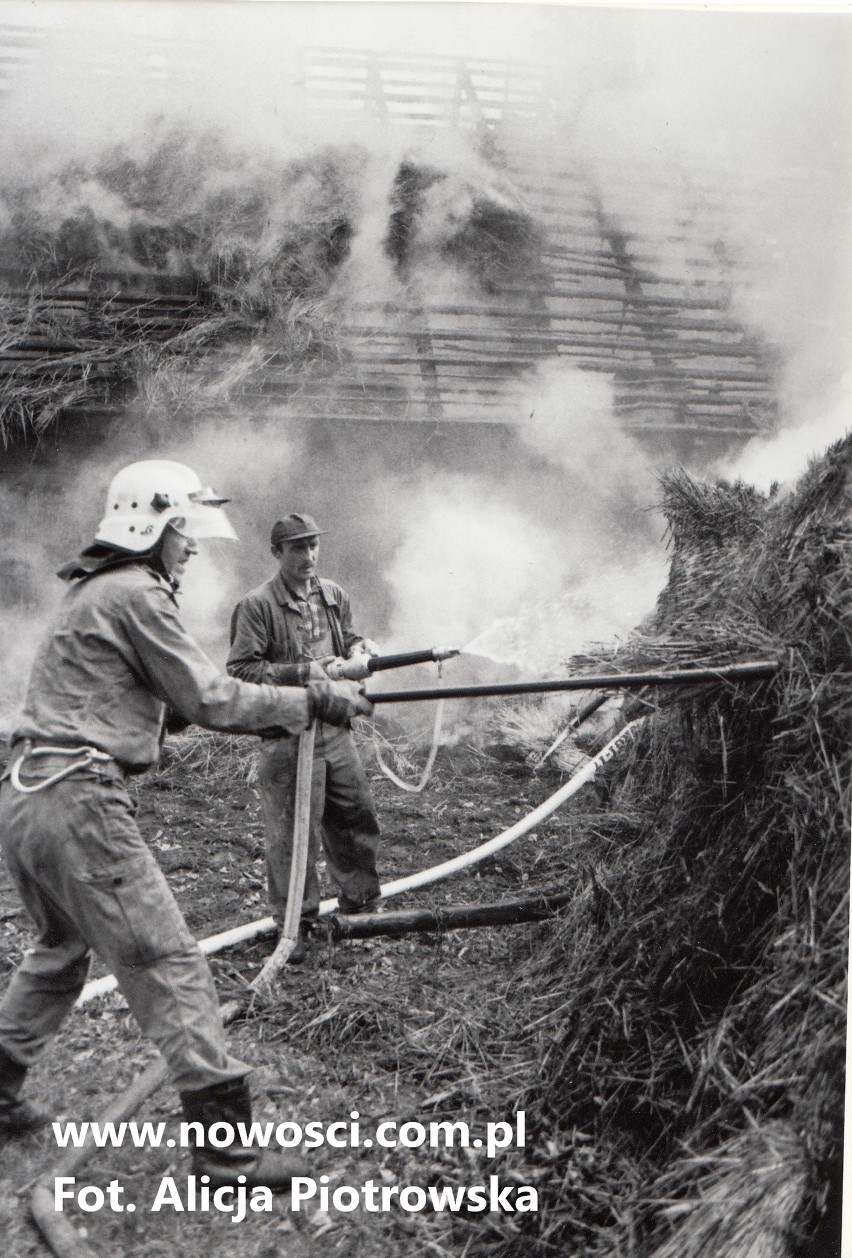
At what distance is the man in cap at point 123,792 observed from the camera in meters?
2.50

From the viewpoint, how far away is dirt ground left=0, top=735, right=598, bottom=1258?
2490 millimetres


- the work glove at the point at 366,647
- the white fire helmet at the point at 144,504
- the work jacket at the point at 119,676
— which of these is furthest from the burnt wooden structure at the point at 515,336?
the work jacket at the point at 119,676

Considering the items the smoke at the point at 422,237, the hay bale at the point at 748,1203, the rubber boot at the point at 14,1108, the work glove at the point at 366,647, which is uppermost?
the smoke at the point at 422,237

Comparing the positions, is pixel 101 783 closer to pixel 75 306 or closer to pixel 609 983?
pixel 609 983

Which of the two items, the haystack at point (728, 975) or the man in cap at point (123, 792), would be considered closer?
the haystack at point (728, 975)

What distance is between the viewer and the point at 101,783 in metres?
2.56

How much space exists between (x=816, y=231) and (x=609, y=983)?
326cm

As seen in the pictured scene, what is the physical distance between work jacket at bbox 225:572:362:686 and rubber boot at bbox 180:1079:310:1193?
6.11 feet

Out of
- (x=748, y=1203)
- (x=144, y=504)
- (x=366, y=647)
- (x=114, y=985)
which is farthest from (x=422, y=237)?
(x=748, y=1203)

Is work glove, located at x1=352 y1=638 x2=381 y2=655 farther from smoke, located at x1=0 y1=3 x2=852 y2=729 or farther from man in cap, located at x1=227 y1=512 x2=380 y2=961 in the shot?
smoke, located at x1=0 y1=3 x2=852 y2=729

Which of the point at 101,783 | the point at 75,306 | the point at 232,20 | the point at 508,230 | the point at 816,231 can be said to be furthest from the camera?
the point at 508,230

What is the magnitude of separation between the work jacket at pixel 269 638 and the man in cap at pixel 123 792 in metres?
1.32

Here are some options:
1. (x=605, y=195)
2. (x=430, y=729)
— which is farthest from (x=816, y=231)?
(x=430, y=729)

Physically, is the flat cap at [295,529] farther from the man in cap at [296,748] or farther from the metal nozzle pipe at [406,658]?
the metal nozzle pipe at [406,658]
